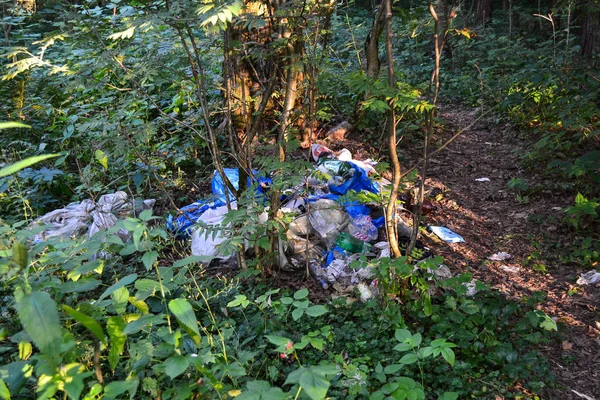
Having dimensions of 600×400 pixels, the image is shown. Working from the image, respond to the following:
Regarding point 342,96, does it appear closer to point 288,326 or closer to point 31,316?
point 288,326

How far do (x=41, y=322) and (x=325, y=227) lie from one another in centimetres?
258

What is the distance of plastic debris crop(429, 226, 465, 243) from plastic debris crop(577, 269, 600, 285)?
2.98 feet

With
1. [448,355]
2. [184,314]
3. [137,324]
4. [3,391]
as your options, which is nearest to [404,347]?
[448,355]

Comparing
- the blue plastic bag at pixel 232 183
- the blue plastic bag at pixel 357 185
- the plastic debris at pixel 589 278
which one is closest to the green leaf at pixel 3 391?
the blue plastic bag at pixel 232 183

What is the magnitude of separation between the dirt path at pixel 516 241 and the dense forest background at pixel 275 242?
2 cm

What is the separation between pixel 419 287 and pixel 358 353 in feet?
1.96

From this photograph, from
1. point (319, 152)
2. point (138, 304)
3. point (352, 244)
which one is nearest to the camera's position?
point (138, 304)

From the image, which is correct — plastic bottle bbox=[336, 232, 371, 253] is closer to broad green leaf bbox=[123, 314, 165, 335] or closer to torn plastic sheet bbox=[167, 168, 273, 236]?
torn plastic sheet bbox=[167, 168, 273, 236]

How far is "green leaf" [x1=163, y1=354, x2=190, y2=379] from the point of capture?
5.17ft


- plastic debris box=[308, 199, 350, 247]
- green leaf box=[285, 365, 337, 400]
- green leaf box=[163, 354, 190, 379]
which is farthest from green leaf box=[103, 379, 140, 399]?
plastic debris box=[308, 199, 350, 247]

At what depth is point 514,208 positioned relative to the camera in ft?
15.4

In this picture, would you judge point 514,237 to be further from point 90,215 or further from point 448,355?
point 90,215

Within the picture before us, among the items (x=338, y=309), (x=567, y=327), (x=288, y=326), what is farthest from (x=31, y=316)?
(x=567, y=327)

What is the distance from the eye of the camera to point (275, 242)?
3402mm
